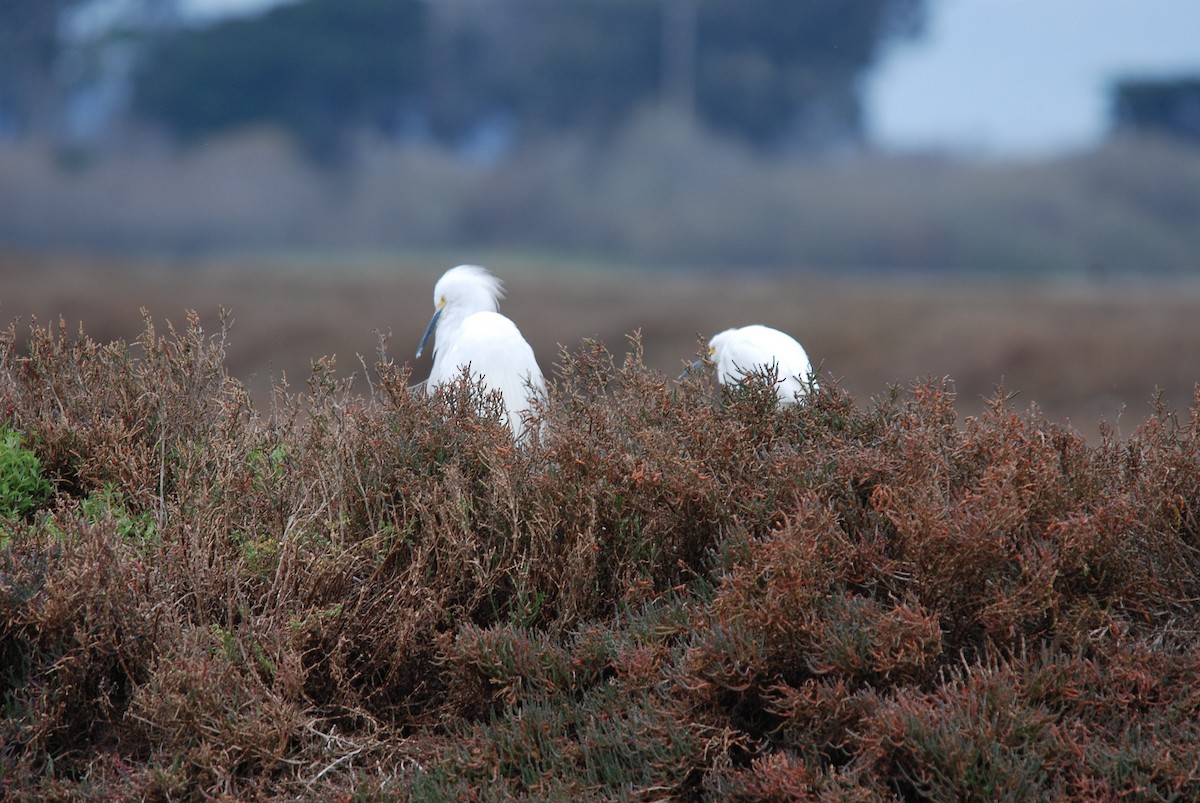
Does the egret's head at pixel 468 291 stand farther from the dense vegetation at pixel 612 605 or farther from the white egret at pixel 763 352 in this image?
the dense vegetation at pixel 612 605

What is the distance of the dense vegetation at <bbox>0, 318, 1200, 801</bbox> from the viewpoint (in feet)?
9.98

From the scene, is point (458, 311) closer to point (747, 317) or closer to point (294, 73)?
point (747, 317)

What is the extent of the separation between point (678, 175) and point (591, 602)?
3236cm

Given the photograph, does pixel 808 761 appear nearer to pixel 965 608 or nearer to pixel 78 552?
pixel 965 608

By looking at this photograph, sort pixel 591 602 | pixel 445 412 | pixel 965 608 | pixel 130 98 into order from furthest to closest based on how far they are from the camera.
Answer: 1. pixel 130 98
2. pixel 445 412
3. pixel 591 602
4. pixel 965 608

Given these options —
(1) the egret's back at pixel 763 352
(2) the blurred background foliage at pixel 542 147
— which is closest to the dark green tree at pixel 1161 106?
(2) the blurred background foliage at pixel 542 147

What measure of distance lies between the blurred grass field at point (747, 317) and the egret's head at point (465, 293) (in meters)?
7.78

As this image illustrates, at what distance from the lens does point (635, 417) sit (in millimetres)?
4105

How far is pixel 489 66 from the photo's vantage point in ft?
132

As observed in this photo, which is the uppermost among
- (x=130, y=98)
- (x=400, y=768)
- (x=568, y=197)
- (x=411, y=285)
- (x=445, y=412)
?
(x=130, y=98)

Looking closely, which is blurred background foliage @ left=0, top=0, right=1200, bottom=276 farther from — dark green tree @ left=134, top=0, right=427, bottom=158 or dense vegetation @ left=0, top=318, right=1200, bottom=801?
dense vegetation @ left=0, top=318, right=1200, bottom=801

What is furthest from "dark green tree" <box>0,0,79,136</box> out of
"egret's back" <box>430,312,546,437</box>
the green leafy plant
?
the green leafy plant

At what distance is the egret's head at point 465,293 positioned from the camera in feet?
20.6

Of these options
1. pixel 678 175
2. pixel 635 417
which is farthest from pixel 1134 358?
pixel 678 175
